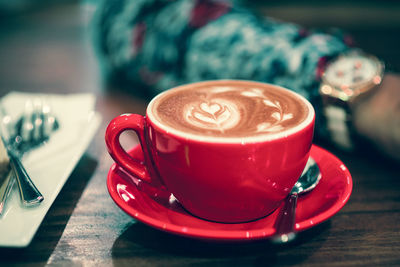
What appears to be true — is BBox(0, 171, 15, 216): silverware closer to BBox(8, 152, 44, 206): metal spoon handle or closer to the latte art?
BBox(8, 152, 44, 206): metal spoon handle

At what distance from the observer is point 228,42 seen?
734 mm

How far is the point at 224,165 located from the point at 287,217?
8 centimetres

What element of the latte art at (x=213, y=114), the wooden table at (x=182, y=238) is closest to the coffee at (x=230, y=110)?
the latte art at (x=213, y=114)

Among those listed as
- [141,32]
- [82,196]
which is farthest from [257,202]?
[141,32]

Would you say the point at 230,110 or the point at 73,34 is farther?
the point at 73,34

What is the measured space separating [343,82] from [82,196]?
1.37 feet

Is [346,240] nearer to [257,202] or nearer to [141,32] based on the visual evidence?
[257,202]

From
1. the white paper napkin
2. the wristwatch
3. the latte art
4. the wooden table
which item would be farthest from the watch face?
the white paper napkin

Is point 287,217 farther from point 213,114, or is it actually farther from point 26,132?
point 26,132

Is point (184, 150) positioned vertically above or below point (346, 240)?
above

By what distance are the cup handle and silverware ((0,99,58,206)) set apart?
0.10 metres

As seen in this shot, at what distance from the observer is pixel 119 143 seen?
1.32ft

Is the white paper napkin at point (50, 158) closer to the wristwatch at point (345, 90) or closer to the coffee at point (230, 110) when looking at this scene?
the coffee at point (230, 110)

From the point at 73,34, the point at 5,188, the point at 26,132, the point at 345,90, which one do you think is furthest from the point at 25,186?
the point at 73,34
